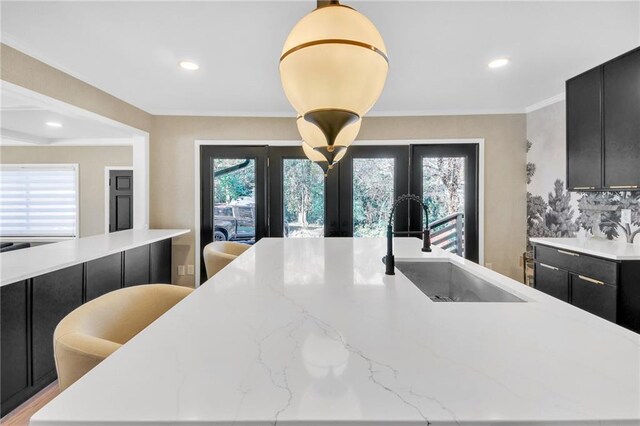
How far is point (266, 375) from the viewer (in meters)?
0.57

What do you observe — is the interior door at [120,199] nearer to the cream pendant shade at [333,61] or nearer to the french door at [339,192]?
the french door at [339,192]

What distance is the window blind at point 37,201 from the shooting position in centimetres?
555

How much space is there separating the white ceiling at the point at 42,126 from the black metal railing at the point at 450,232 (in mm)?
4252

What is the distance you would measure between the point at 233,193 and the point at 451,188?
3032 millimetres

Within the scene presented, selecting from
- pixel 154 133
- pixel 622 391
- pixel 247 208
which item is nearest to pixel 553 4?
pixel 622 391

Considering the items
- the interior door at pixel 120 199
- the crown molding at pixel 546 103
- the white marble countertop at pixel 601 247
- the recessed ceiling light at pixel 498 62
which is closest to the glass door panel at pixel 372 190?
the recessed ceiling light at pixel 498 62

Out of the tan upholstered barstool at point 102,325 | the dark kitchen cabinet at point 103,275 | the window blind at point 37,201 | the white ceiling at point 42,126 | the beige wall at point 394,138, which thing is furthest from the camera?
the window blind at point 37,201

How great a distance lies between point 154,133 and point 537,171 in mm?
5111

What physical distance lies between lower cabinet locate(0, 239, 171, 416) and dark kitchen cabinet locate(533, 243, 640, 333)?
399 cm

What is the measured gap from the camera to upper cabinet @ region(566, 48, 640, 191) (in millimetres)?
2174

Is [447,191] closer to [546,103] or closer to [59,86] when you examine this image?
[546,103]

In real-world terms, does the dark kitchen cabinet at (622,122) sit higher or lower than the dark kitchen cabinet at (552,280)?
higher

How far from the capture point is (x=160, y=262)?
3.54m

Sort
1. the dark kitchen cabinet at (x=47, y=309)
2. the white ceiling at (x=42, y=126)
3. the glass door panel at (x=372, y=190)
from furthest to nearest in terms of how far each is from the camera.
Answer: the glass door panel at (x=372, y=190)
the white ceiling at (x=42, y=126)
the dark kitchen cabinet at (x=47, y=309)
